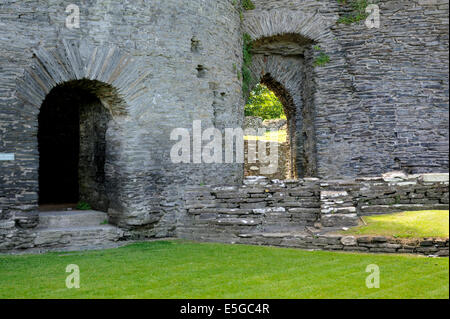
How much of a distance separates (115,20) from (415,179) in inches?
243

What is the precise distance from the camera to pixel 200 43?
955 centimetres

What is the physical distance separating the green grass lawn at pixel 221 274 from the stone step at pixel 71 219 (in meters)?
1.14

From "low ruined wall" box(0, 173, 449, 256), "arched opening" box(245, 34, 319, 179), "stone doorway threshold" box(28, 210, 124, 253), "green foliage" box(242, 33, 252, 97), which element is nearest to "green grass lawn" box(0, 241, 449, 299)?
"stone doorway threshold" box(28, 210, 124, 253)

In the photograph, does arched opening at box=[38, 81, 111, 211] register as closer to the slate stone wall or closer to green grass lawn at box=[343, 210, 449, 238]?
the slate stone wall

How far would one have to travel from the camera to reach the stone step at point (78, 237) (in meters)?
7.94

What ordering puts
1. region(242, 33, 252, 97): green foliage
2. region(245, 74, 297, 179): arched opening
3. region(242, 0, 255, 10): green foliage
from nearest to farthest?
1. region(242, 33, 252, 97): green foliage
2. region(242, 0, 255, 10): green foliage
3. region(245, 74, 297, 179): arched opening

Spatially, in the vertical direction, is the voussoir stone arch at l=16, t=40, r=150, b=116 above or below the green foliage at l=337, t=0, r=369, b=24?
below

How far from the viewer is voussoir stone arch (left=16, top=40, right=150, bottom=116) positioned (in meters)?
7.88

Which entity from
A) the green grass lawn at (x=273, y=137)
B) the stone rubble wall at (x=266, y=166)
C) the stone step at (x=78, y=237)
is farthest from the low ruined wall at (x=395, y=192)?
the green grass lawn at (x=273, y=137)

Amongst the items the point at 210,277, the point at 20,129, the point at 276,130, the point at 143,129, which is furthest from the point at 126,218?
the point at 276,130

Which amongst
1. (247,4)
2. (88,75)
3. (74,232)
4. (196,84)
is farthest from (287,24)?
(74,232)

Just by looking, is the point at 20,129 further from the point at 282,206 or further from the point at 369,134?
the point at 369,134

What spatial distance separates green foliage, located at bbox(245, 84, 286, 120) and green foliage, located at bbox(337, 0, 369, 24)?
57.4 ft

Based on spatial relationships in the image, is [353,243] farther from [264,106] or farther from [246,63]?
[264,106]
